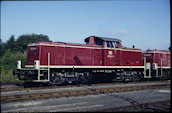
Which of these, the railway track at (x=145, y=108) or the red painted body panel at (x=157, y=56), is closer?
the railway track at (x=145, y=108)

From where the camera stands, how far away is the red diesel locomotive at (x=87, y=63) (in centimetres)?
1491

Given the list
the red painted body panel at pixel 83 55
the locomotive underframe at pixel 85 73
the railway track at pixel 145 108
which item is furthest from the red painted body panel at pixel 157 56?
the railway track at pixel 145 108

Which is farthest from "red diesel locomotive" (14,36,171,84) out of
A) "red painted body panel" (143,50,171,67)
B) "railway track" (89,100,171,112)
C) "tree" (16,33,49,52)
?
"tree" (16,33,49,52)

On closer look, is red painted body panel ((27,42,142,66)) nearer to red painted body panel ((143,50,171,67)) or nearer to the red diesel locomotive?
the red diesel locomotive

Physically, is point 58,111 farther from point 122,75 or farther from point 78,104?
point 122,75

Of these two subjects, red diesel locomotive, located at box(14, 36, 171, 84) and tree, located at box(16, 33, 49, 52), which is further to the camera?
tree, located at box(16, 33, 49, 52)

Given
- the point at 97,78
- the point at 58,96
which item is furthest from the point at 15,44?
the point at 58,96

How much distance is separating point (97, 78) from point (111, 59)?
241cm

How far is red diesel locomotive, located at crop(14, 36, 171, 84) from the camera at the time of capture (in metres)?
14.9

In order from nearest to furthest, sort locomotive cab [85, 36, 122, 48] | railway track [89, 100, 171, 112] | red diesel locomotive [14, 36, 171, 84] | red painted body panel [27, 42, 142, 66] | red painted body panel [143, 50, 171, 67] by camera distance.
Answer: railway track [89, 100, 171, 112], red diesel locomotive [14, 36, 171, 84], red painted body panel [27, 42, 142, 66], locomotive cab [85, 36, 122, 48], red painted body panel [143, 50, 171, 67]

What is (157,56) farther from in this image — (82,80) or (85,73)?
(82,80)

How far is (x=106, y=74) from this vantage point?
18.6 metres

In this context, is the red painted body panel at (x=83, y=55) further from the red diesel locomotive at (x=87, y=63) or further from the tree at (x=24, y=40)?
the tree at (x=24, y=40)

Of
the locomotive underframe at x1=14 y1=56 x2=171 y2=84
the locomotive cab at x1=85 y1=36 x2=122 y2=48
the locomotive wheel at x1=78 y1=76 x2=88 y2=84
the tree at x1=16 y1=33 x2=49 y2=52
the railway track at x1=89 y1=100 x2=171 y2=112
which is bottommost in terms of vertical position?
the railway track at x1=89 y1=100 x2=171 y2=112
